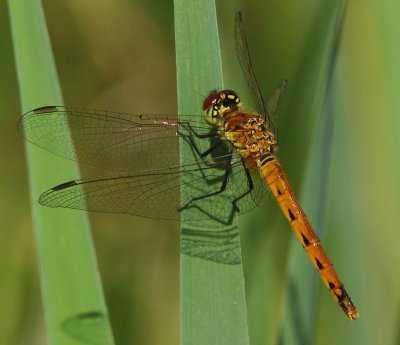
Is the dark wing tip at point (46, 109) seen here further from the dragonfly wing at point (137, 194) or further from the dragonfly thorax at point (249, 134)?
the dragonfly thorax at point (249, 134)

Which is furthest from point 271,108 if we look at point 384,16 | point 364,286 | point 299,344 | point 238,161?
point 299,344

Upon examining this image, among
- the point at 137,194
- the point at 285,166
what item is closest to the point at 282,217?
the point at 285,166

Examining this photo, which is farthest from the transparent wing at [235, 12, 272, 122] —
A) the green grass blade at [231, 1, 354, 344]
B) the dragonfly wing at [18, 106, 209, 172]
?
the dragonfly wing at [18, 106, 209, 172]

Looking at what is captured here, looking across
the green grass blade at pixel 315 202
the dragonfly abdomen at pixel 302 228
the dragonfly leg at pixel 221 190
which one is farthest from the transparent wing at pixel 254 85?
the green grass blade at pixel 315 202

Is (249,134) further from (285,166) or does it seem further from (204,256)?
(204,256)

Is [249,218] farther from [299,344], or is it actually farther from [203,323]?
[203,323]
